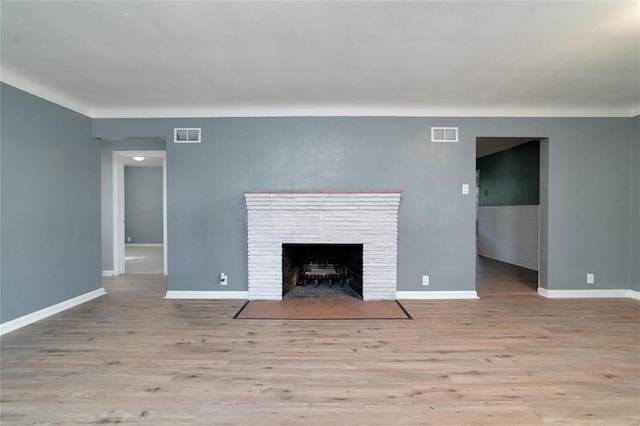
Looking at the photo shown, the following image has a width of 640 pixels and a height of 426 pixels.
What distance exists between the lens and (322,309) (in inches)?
133

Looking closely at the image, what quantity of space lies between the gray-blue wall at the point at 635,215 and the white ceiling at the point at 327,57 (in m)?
0.33

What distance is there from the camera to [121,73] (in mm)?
2828

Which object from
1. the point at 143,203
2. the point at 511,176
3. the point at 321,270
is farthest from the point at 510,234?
the point at 143,203

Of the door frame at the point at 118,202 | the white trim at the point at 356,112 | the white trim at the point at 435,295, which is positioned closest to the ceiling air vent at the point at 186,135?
the white trim at the point at 356,112

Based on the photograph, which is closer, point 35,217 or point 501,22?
point 501,22

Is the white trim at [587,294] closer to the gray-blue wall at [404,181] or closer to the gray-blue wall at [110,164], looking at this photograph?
the gray-blue wall at [404,181]

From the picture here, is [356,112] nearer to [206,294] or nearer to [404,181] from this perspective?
[404,181]

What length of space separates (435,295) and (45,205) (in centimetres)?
475

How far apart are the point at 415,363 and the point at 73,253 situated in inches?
159

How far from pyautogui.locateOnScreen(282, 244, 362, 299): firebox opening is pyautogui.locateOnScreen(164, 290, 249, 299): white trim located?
1.99 ft

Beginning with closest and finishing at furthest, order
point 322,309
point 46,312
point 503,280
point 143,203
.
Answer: point 46,312
point 322,309
point 503,280
point 143,203

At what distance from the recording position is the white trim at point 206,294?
12.6 feet

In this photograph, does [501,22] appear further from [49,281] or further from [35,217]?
[49,281]

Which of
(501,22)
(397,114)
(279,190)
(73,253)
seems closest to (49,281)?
(73,253)
